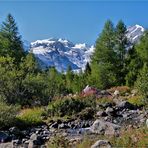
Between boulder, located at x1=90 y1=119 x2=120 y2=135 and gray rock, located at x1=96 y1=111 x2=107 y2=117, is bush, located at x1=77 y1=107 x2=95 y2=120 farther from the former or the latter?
boulder, located at x1=90 y1=119 x2=120 y2=135

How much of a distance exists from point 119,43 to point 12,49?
1630cm

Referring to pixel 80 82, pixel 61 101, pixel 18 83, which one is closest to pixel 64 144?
pixel 61 101

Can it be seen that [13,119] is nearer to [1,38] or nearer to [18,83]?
[18,83]

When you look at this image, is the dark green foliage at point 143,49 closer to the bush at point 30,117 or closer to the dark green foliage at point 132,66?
the dark green foliage at point 132,66

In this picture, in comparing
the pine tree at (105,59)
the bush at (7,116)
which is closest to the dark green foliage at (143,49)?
the pine tree at (105,59)

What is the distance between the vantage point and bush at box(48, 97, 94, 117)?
33.8m

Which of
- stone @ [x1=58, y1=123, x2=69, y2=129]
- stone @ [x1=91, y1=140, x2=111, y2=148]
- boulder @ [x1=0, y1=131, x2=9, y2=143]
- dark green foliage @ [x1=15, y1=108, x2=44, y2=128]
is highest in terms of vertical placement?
dark green foliage @ [x1=15, y1=108, x2=44, y2=128]

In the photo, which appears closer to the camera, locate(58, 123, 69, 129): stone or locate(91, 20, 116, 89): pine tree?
locate(58, 123, 69, 129): stone

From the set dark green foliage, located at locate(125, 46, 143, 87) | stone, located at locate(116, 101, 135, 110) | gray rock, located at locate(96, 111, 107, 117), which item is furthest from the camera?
dark green foliage, located at locate(125, 46, 143, 87)

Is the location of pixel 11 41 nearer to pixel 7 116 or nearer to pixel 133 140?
pixel 7 116

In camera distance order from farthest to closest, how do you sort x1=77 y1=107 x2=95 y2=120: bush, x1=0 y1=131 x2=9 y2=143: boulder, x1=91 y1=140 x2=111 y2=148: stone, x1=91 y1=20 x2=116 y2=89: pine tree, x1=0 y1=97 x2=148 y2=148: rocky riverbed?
x1=91 y1=20 x2=116 y2=89: pine tree, x1=77 y1=107 x2=95 y2=120: bush, x1=0 y1=131 x2=9 y2=143: boulder, x1=0 y1=97 x2=148 y2=148: rocky riverbed, x1=91 y1=140 x2=111 y2=148: stone

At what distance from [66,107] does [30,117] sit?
3.66 m

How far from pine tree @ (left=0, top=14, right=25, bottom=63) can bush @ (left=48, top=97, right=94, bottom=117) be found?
32.3 m

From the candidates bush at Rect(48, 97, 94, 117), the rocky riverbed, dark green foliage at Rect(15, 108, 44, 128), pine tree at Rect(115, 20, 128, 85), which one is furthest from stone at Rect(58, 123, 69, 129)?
pine tree at Rect(115, 20, 128, 85)
